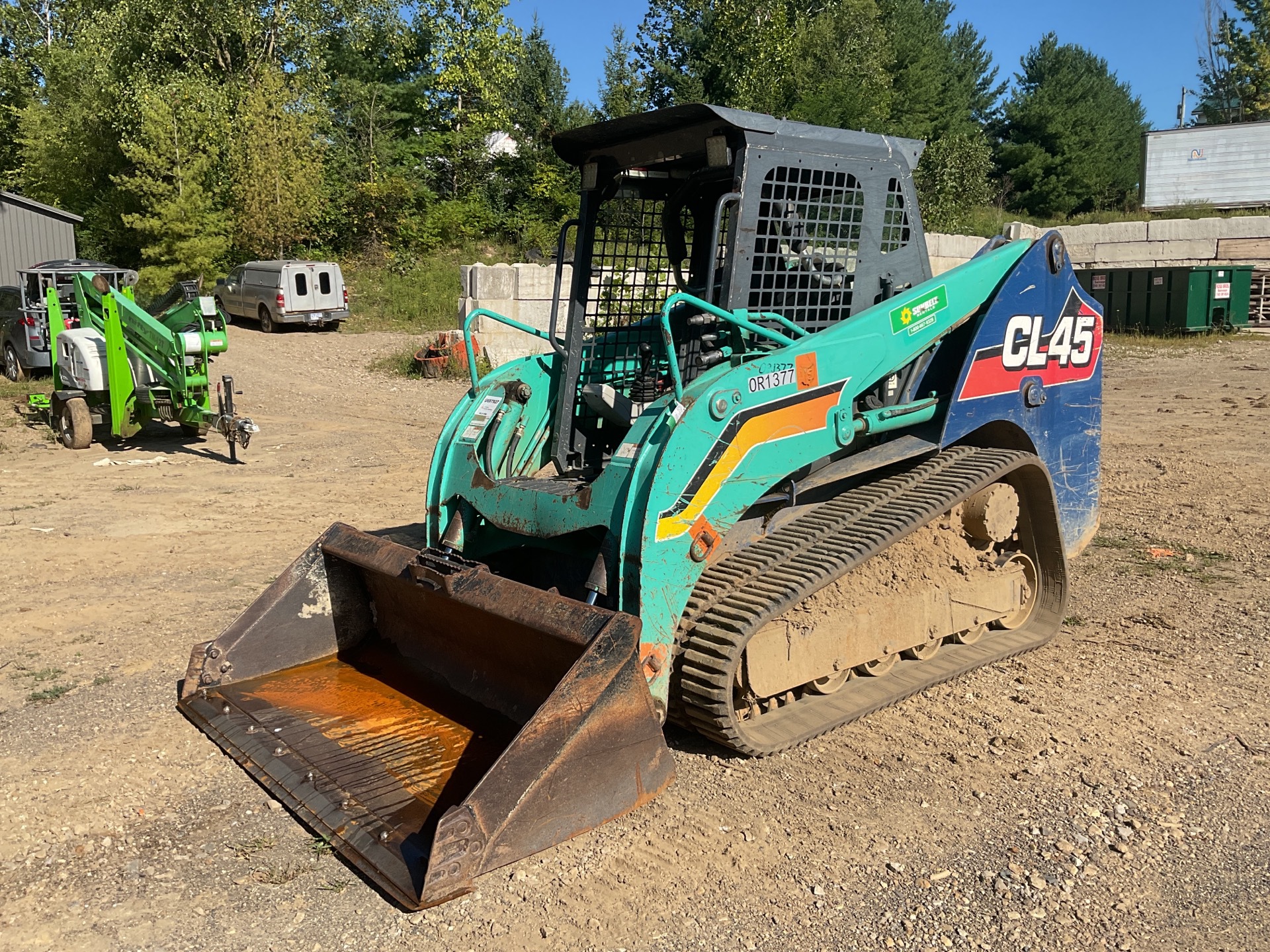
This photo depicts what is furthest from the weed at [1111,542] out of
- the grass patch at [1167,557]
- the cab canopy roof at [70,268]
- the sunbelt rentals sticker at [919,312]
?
the cab canopy roof at [70,268]

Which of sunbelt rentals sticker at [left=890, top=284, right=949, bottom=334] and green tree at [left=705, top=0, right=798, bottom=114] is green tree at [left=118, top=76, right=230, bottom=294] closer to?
green tree at [left=705, top=0, right=798, bottom=114]

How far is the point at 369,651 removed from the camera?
514 centimetres

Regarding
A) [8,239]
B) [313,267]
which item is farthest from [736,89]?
[8,239]

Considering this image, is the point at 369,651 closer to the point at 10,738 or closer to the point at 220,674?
the point at 220,674

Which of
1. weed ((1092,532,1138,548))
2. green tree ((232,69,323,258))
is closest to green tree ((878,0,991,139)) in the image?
green tree ((232,69,323,258))

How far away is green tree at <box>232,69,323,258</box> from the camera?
30031mm

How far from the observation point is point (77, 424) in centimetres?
1183

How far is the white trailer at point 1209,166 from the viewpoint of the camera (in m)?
30.7

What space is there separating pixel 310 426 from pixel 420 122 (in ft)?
98.4

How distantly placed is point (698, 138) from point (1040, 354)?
2153 mm

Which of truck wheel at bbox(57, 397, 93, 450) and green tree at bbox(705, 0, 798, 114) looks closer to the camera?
truck wheel at bbox(57, 397, 93, 450)

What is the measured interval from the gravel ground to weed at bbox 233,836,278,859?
0.01m

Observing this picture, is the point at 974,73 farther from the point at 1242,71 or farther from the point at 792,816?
the point at 792,816

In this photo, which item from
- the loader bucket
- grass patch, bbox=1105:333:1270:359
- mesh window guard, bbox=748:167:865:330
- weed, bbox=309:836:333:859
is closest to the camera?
the loader bucket
